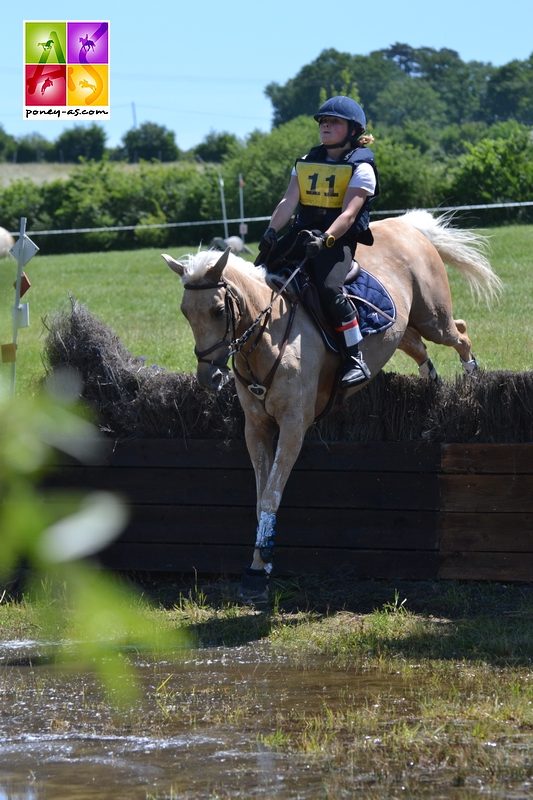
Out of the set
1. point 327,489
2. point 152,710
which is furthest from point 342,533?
point 152,710

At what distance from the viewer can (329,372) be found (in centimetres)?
729

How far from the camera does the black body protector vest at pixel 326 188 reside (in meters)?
7.16

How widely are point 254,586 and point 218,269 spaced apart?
1955mm

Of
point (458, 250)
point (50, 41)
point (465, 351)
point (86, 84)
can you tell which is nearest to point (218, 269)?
point (50, 41)

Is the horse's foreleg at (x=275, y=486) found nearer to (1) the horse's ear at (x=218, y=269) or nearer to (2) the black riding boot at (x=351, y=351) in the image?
(2) the black riding boot at (x=351, y=351)

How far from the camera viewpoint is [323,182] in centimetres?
720

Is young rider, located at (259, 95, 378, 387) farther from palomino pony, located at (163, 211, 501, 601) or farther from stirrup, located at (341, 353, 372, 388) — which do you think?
palomino pony, located at (163, 211, 501, 601)

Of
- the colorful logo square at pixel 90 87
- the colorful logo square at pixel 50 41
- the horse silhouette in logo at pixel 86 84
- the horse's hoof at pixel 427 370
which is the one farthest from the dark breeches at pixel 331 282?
the horse silhouette in logo at pixel 86 84

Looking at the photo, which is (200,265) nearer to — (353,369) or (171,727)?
(353,369)

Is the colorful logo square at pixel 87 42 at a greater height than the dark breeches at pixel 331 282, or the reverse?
the colorful logo square at pixel 87 42

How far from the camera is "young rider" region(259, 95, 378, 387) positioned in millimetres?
7020

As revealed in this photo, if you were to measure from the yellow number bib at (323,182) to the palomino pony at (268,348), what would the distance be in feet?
1.18

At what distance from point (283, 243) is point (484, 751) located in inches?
137

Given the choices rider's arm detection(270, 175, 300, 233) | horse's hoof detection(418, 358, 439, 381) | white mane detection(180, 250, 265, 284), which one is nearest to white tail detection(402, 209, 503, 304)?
horse's hoof detection(418, 358, 439, 381)
